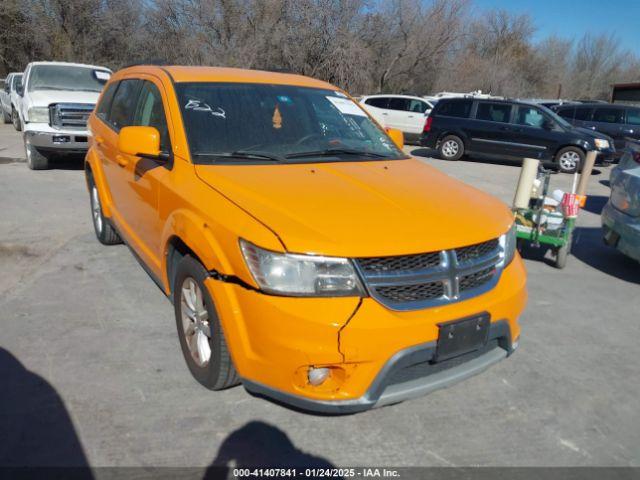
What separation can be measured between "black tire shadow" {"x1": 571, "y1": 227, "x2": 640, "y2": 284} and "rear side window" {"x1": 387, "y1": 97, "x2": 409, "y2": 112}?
10966 mm

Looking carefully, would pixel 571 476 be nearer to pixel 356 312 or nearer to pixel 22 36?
pixel 356 312

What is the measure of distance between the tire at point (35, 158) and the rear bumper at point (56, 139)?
179 mm

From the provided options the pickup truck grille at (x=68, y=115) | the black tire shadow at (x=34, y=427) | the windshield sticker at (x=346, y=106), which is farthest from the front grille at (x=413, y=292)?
the pickup truck grille at (x=68, y=115)

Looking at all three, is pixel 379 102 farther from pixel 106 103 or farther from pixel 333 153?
pixel 333 153

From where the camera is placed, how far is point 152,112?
3.91 meters

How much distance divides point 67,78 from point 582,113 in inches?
556

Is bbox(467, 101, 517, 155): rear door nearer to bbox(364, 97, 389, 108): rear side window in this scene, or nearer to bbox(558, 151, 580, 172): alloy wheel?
bbox(558, 151, 580, 172): alloy wheel

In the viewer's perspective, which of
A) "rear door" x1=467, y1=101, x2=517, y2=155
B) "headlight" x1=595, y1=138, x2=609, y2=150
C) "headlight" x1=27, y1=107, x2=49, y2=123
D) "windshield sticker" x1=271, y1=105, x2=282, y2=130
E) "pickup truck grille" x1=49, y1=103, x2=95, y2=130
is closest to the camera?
"windshield sticker" x1=271, y1=105, x2=282, y2=130

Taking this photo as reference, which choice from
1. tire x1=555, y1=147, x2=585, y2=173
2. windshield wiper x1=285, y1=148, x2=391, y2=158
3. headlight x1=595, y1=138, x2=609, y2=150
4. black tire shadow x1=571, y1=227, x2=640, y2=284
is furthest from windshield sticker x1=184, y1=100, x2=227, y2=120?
headlight x1=595, y1=138, x2=609, y2=150

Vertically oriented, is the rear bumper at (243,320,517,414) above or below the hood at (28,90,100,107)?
below

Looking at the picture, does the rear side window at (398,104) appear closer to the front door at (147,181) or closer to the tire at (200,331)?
the front door at (147,181)

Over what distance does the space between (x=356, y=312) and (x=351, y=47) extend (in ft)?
92.3

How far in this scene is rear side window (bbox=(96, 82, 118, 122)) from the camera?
5.13 meters

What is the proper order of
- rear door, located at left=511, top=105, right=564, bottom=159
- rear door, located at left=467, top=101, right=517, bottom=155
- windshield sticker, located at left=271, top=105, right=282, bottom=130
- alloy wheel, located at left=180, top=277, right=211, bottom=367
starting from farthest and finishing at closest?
1. rear door, located at left=467, top=101, right=517, bottom=155
2. rear door, located at left=511, top=105, right=564, bottom=159
3. windshield sticker, located at left=271, top=105, right=282, bottom=130
4. alloy wheel, located at left=180, top=277, right=211, bottom=367
